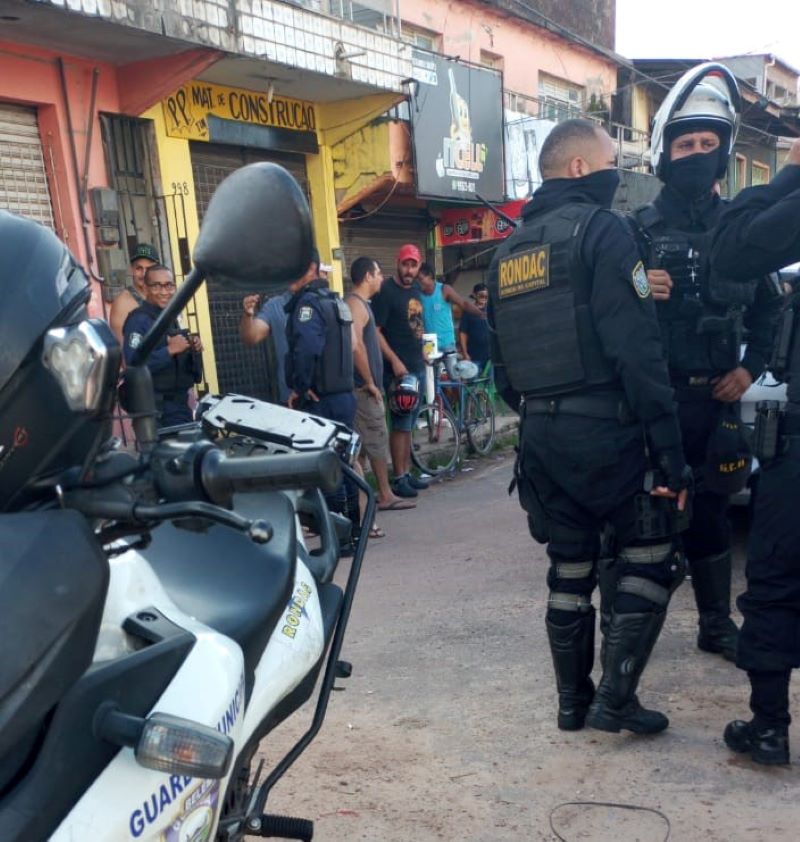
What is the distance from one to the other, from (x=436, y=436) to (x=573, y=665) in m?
5.67

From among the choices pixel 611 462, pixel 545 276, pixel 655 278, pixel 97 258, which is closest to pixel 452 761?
pixel 611 462

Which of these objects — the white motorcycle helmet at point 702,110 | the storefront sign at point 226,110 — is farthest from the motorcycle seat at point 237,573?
the storefront sign at point 226,110

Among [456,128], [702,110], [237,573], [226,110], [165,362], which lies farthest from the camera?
[456,128]

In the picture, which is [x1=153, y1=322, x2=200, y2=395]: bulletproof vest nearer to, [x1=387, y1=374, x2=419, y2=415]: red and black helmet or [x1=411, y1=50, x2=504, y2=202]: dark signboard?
[x1=387, y1=374, x2=419, y2=415]: red and black helmet

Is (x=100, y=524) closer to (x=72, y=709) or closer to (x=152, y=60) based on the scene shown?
(x=72, y=709)

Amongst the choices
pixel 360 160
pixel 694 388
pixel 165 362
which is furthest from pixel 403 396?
pixel 694 388

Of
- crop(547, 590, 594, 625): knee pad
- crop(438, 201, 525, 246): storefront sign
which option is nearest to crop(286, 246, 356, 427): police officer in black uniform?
crop(547, 590, 594, 625): knee pad

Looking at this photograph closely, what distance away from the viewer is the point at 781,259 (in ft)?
9.23

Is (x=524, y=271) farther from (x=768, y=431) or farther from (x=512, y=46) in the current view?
(x=512, y=46)

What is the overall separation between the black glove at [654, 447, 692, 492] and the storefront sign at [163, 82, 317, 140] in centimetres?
624

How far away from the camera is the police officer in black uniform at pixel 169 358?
5.59 m

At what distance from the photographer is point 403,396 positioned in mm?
7586

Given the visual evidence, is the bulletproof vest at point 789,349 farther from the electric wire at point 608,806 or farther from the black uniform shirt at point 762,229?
the electric wire at point 608,806

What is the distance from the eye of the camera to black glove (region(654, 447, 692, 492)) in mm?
2965
